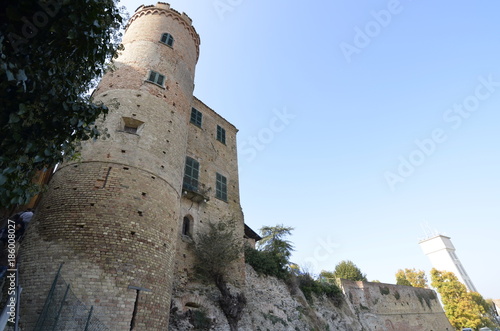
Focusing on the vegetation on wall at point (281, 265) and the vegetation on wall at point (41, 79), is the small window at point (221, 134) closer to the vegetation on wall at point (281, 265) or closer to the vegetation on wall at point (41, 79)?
the vegetation on wall at point (281, 265)

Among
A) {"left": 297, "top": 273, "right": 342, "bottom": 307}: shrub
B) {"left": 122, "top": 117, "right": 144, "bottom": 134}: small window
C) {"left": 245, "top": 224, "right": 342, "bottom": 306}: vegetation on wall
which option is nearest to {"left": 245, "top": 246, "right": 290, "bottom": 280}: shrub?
{"left": 245, "top": 224, "right": 342, "bottom": 306}: vegetation on wall

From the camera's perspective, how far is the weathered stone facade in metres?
6.87

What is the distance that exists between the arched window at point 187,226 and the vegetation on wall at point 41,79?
27.3ft

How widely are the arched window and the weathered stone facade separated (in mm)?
67

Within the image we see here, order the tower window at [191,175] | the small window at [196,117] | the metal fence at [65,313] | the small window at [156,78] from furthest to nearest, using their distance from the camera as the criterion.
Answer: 1. the small window at [196,117]
2. the tower window at [191,175]
3. the small window at [156,78]
4. the metal fence at [65,313]

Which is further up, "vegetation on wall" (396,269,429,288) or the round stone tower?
"vegetation on wall" (396,269,429,288)

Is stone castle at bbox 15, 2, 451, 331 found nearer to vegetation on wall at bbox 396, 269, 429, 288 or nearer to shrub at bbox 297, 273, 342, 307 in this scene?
shrub at bbox 297, 273, 342, 307

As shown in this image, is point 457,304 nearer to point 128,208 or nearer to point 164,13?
point 128,208

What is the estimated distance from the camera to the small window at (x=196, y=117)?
16553 mm

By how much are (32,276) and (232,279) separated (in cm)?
776

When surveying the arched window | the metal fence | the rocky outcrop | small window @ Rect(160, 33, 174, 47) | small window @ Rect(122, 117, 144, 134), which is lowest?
the metal fence

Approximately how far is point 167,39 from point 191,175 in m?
6.68

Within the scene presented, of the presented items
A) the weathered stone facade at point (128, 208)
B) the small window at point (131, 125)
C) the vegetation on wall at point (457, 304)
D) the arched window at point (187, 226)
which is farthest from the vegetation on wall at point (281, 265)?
the vegetation on wall at point (457, 304)

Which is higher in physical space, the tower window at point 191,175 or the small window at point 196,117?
the small window at point 196,117
